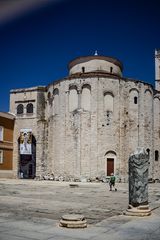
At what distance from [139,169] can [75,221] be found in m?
3.79

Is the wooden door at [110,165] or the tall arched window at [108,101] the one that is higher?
the tall arched window at [108,101]

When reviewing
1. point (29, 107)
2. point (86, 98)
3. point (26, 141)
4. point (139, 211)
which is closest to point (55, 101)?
point (29, 107)

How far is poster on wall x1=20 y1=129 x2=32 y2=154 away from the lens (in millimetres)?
40562

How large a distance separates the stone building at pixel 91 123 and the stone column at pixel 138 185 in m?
24.6

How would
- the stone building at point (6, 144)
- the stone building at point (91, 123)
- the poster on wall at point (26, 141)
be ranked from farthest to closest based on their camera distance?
1. the poster on wall at point (26, 141)
2. the stone building at point (6, 144)
3. the stone building at point (91, 123)

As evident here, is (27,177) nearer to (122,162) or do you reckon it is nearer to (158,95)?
(122,162)

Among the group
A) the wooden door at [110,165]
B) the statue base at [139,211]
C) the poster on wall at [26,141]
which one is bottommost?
the statue base at [139,211]

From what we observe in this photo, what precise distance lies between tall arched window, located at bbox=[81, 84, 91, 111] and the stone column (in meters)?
25.5

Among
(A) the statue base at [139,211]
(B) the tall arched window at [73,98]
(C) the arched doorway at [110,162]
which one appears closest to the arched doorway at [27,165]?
(B) the tall arched window at [73,98]

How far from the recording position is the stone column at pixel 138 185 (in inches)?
432

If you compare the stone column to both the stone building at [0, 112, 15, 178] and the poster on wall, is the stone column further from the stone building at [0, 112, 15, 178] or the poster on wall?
the stone building at [0, 112, 15, 178]

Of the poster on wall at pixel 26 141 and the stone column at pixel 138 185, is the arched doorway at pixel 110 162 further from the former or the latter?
the stone column at pixel 138 185

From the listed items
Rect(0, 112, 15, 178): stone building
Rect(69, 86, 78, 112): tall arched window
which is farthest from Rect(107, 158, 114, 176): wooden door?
Rect(0, 112, 15, 178): stone building

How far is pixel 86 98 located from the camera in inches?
1480
